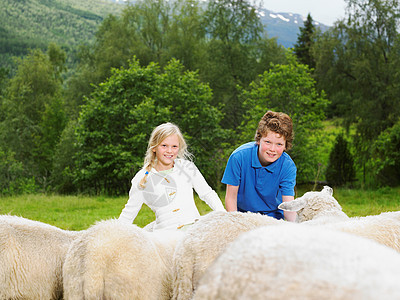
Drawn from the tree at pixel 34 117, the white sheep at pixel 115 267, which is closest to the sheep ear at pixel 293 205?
the white sheep at pixel 115 267

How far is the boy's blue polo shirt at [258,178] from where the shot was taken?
5.32 metres

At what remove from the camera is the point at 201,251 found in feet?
10.9

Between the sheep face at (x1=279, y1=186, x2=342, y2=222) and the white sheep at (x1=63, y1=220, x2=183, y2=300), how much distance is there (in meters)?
1.85

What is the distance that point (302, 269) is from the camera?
1.46 meters

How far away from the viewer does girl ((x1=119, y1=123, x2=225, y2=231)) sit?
16.1ft

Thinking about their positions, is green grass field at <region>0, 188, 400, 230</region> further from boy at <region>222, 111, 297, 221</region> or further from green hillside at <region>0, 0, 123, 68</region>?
green hillside at <region>0, 0, 123, 68</region>

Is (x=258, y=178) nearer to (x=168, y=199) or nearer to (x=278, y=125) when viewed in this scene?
(x=278, y=125)

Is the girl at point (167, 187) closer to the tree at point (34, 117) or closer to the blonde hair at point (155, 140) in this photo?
the blonde hair at point (155, 140)

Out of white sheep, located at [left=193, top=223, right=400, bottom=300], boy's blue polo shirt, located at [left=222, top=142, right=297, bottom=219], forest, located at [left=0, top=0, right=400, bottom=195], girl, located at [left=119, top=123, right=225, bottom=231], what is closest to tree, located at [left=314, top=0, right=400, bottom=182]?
forest, located at [left=0, top=0, right=400, bottom=195]

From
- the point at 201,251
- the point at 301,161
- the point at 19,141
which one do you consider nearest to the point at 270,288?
the point at 201,251

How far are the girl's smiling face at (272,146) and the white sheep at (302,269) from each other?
133 inches

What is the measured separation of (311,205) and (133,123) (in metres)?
18.7

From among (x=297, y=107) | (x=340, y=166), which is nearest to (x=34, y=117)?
(x=297, y=107)

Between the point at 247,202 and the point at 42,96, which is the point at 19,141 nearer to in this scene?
the point at 42,96
